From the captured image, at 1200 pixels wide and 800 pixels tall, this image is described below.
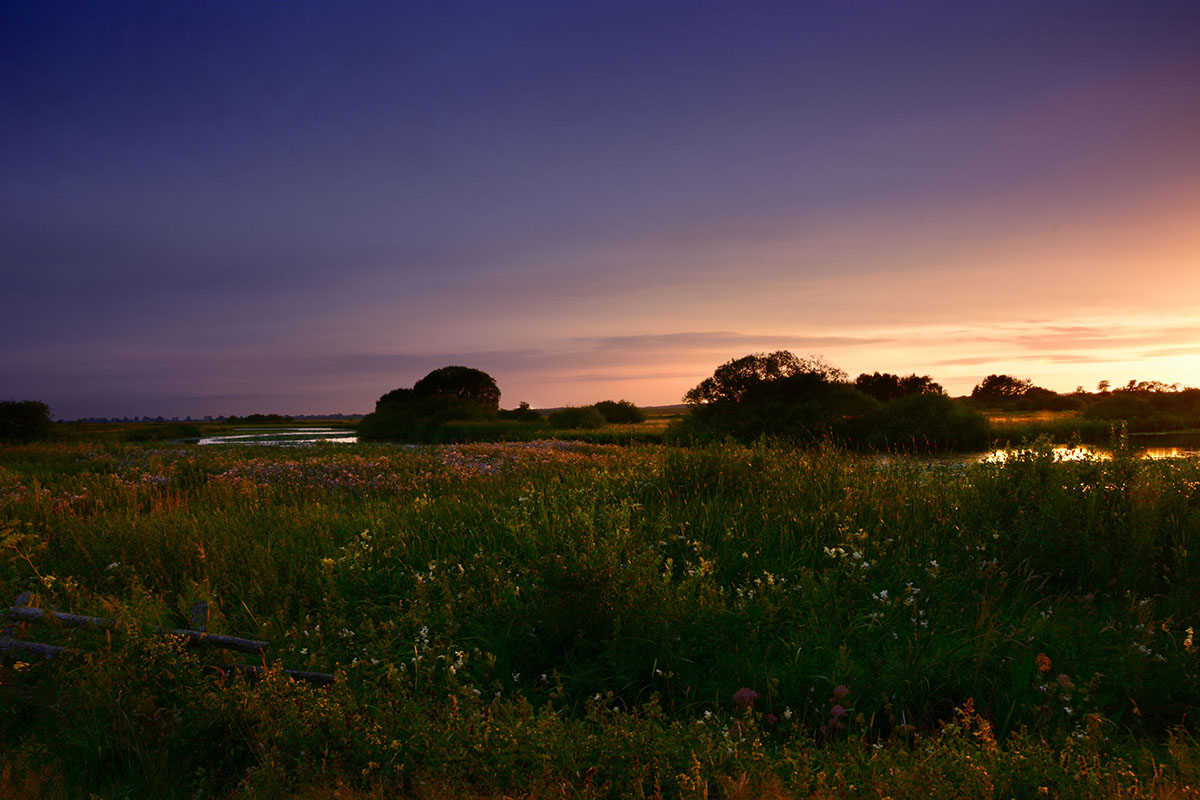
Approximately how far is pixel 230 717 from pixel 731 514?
17.4ft

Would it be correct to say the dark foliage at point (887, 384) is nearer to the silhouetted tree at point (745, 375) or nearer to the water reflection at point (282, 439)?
the silhouetted tree at point (745, 375)

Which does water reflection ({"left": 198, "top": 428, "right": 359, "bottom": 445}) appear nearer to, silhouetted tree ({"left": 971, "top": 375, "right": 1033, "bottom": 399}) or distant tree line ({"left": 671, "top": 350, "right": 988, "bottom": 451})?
distant tree line ({"left": 671, "top": 350, "right": 988, "bottom": 451})

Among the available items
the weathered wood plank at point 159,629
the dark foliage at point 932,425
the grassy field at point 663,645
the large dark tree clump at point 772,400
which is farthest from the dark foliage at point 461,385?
the weathered wood plank at point 159,629

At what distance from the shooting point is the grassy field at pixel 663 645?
2957mm

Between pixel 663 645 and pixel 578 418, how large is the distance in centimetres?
3267

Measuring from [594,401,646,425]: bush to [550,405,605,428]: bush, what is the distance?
4545mm

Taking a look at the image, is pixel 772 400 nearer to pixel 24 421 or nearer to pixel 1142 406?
pixel 1142 406

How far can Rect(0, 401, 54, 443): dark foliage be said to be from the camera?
86.5 feet

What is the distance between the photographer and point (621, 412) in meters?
42.9

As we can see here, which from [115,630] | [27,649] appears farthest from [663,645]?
[27,649]

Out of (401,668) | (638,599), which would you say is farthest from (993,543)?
(401,668)

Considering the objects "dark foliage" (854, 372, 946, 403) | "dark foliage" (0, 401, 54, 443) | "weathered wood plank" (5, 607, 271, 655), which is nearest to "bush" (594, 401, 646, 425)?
"dark foliage" (854, 372, 946, 403)

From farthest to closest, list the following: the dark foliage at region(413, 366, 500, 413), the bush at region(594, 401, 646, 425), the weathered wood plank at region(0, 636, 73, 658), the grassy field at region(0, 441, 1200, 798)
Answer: the dark foliage at region(413, 366, 500, 413) → the bush at region(594, 401, 646, 425) → the weathered wood plank at region(0, 636, 73, 658) → the grassy field at region(0, 441, 1200, 798)

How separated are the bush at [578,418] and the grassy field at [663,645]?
89.4ft
